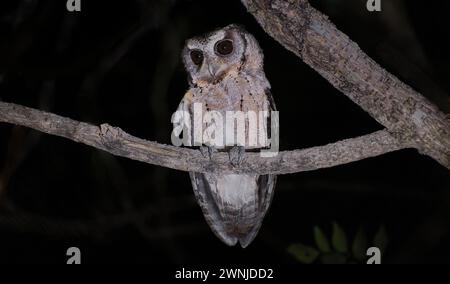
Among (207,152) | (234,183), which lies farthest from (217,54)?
(234,183)

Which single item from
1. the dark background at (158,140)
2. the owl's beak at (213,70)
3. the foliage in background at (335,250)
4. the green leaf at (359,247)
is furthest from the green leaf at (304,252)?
the dark background at (158,140)

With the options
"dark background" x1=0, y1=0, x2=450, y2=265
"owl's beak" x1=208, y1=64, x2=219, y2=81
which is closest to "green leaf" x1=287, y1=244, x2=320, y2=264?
"owl's beak" x1=208, y1=64, x2=219, y2=81

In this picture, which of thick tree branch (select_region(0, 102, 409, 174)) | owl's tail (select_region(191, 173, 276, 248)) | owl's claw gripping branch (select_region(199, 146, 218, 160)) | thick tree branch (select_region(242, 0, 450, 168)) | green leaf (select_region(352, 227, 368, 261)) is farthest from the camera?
owl's tail (select_region(191, 173, 276, 248))

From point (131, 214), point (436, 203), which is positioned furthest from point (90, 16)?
point (436, 203)

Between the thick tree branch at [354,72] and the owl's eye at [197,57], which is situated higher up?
the owl's eye at [197,57]

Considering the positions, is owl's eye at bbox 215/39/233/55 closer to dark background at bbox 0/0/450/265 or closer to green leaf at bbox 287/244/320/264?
green leaf at bbox 287/244/320/264

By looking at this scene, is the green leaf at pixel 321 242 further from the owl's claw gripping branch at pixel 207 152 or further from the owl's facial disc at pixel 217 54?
the owl's facial disc at pixel 217 54

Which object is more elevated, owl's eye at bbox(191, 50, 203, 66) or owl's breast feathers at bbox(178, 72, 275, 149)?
owl's eye at bbox(191, 50, 203, 66)

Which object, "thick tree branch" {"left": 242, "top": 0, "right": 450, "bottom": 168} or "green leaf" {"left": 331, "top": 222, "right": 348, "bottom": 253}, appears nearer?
"thick tree branch" {"left": 242, "top": 0, "right": 450, "bottom": 168}
